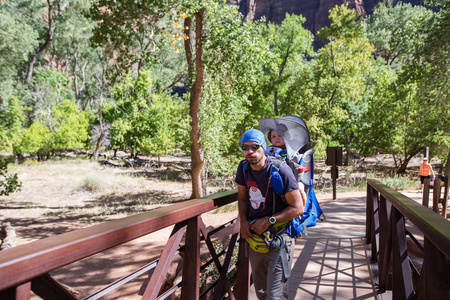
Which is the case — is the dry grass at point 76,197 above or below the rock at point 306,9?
below

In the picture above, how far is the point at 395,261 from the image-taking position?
2.52 meters

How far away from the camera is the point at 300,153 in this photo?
3.00 metres

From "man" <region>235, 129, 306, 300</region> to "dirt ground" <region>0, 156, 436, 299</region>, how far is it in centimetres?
312

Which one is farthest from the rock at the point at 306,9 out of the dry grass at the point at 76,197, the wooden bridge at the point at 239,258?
the wooden bridge at the point at 239,258

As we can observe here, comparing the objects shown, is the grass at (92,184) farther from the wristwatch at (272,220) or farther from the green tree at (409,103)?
the wristwatch at (272,220)

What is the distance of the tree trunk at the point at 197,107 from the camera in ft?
37.1

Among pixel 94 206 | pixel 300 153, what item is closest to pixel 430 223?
pixel 300 153

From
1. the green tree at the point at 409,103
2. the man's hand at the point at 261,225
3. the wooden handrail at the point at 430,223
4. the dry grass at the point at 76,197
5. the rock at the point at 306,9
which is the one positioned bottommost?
the dry grass at the point at 76,197

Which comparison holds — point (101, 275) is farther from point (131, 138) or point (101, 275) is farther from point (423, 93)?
point (131, 138)

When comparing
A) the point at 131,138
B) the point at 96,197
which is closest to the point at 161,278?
the point at 96,197

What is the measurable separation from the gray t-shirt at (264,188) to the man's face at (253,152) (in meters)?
0.09

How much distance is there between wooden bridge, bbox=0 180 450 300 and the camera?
1185 millimetres

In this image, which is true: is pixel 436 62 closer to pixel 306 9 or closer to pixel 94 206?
pixel 94 206

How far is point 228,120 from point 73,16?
25.3 metres
